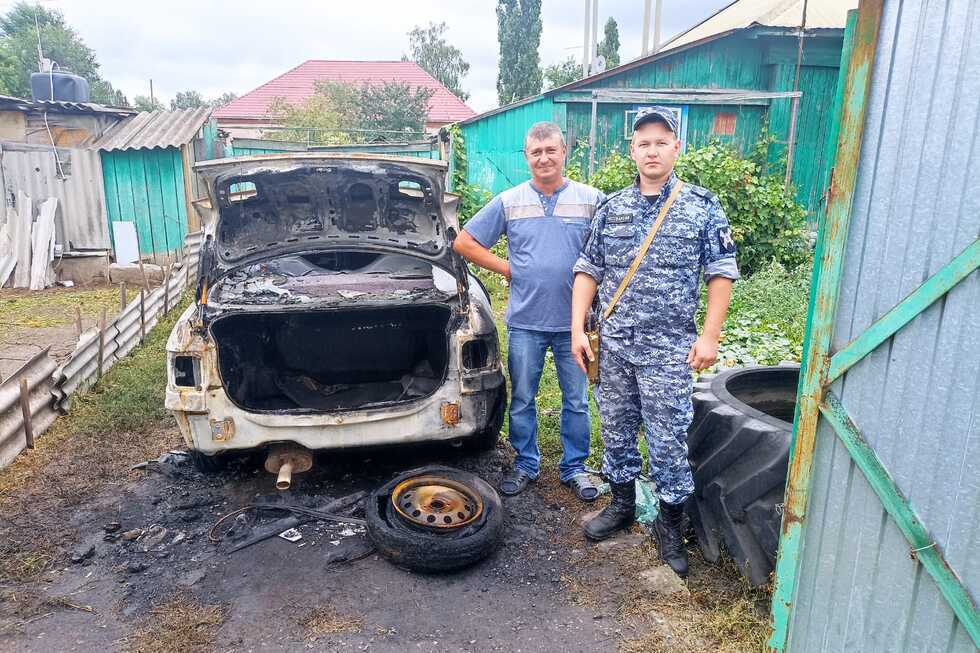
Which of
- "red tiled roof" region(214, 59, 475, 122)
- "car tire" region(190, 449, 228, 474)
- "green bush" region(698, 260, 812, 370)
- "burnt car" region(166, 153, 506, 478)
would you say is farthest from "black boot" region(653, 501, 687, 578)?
"red tiled roof" region(214, 59, 475, 122)

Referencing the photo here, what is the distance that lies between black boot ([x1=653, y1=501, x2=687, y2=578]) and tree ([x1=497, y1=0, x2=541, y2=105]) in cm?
3355

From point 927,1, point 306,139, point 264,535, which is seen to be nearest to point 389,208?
point 264,535

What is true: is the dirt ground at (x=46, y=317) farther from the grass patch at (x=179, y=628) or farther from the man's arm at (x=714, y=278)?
the man's arm at (x=714, y=278)

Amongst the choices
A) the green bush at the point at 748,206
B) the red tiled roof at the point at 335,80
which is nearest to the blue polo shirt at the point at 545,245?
the green bush at the point at 748,206

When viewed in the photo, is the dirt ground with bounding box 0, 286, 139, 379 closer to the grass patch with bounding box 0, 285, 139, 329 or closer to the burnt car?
the grass patch with bounding box 0, 285, 139, 329

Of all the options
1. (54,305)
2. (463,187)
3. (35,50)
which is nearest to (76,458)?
(54,305)

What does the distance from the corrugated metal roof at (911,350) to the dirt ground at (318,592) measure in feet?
2.52

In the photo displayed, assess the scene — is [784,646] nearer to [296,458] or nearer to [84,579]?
[296,458]

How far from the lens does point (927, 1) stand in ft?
5.52

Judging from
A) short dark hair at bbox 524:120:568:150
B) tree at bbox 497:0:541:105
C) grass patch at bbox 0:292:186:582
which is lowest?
grass patch at bbox 0:292:186:582

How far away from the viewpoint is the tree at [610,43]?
36406mm

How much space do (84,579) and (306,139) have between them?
2124 cm

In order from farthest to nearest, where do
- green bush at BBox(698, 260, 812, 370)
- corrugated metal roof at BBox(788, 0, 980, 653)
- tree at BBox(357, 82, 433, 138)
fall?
1. tree at BBox(357, 82, 433, 138)
2. green bush at BBox(698, 260, 812, 370)
3. corrugated metal roof at BBox(788, 0, 980, 653)

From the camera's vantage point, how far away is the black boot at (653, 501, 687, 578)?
2943mm
